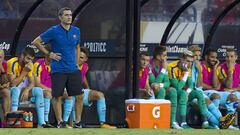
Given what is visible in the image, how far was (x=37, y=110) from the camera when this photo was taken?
13258 mm

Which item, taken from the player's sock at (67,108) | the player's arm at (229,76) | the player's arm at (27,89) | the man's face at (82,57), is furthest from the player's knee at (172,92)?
the player's arm at (27,89)

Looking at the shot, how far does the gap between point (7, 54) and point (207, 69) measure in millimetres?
3269

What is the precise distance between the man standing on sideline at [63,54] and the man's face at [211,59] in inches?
110

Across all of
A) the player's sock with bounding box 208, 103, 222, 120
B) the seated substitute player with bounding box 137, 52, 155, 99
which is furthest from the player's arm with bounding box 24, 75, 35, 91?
the player's sock with bounding box 208, 103, 222, 120

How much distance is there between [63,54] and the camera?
12.6 m

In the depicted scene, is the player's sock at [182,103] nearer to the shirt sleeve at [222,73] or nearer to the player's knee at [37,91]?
the shirt sleeve at [222,73]

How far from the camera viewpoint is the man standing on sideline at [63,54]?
493 inches

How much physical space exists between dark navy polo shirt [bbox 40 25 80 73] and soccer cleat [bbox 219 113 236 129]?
2766 millimetres

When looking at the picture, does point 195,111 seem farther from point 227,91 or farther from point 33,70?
point 33,70

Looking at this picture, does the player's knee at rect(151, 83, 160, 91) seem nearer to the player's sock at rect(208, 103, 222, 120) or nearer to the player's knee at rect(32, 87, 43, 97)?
the player's sock at rect(208, 103, 222, 120)

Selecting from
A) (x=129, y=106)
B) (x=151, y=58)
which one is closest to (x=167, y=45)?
(x=151, y=58)

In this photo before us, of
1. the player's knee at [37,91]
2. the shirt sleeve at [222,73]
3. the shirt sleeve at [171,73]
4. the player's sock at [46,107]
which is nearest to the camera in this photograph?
the player's knee at [37,91]

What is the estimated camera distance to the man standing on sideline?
1253 cm

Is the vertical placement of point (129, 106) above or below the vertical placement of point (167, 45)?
below
